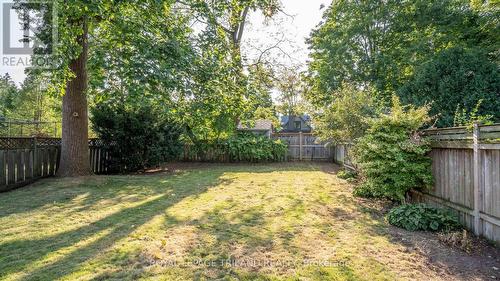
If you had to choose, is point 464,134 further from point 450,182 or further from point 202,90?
point 202,90

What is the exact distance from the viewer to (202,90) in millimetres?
6828

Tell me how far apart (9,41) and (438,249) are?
10016 millimetres

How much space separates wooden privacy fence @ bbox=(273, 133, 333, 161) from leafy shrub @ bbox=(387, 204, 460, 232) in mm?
10995

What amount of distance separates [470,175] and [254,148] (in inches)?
410

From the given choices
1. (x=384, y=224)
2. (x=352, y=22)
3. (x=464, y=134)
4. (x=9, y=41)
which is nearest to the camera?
(x=464, y=134)

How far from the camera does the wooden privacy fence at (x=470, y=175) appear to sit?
11.5 ft

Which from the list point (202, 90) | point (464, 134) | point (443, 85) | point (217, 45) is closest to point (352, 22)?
point (443, 85)

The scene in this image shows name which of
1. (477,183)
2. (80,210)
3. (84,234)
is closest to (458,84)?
(477,183)

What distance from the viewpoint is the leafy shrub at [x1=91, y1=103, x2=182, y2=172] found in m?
9.19

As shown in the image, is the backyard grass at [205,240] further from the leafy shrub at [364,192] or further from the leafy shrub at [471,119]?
the leafy shrub at [471,119]

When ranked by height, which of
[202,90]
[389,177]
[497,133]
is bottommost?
[389,177]

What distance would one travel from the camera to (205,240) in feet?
11.4

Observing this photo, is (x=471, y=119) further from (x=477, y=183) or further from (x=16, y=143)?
(x=16, y=143)

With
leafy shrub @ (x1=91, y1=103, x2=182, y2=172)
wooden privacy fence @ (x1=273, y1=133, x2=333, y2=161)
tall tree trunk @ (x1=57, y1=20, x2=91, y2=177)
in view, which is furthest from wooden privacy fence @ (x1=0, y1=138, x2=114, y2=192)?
wooden privacy fence @ (x1=273, y1=133, x2=333, y2=161)
